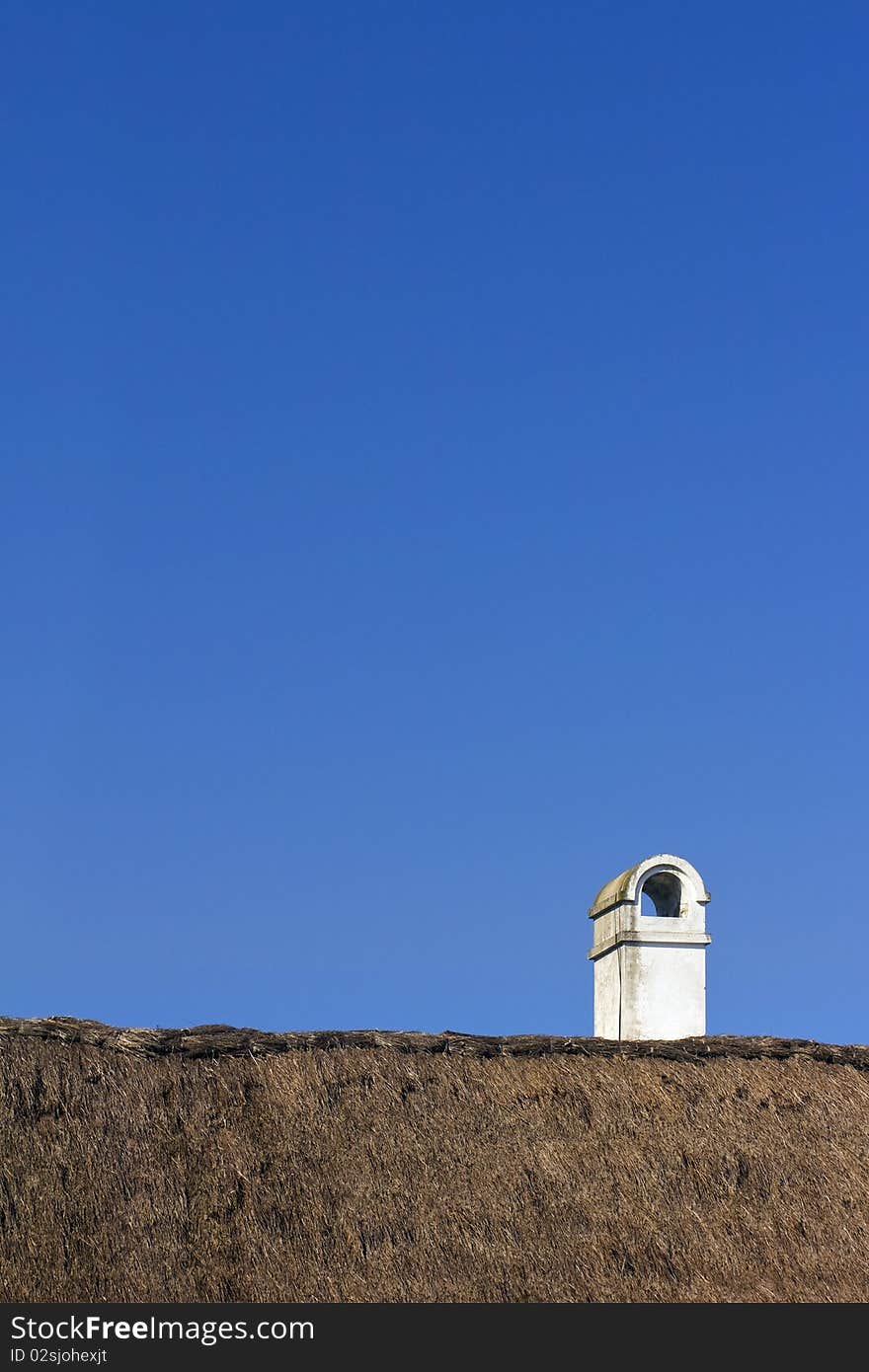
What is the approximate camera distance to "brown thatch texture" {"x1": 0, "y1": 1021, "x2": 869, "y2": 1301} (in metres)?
10.3

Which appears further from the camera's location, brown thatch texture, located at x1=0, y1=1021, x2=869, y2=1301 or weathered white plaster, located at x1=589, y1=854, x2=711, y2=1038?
weathered white plaster, located at x1=589, y1=854, x2=711, y2=1038

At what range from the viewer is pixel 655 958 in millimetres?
13523

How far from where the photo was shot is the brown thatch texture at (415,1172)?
1033 centimetres

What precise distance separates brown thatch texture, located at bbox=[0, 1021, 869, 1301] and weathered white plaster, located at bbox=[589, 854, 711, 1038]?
85cm

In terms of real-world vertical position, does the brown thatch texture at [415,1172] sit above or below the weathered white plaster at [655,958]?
below

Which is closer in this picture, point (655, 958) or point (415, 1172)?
point (415, 1172)

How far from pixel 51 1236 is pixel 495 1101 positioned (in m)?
2.95

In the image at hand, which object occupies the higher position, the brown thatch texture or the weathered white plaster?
the weathered white plaster

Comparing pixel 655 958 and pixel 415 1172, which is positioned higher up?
pixel 655 958

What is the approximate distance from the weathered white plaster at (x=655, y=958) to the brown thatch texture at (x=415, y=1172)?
33.7 inches

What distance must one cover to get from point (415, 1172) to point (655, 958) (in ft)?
10.1

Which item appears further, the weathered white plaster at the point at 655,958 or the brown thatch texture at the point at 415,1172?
the weathered white plaster at the point at 655,958

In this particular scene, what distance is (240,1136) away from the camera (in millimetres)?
11031
